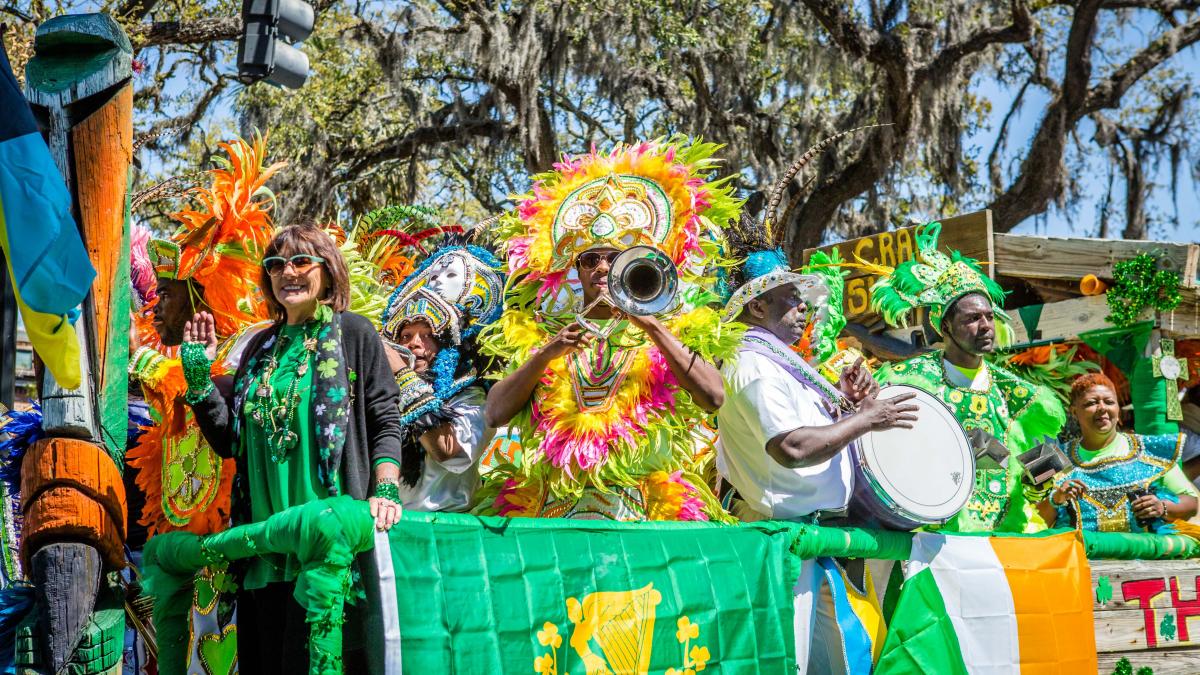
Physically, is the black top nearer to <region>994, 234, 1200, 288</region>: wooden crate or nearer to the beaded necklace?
the beaded necklace

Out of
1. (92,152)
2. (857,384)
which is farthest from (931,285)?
(92,152)

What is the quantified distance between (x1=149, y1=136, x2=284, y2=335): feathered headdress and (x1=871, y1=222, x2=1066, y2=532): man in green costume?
2.72 m

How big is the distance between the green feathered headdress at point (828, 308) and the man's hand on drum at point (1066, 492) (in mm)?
1490

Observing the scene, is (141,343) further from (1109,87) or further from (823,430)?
(1109,87)

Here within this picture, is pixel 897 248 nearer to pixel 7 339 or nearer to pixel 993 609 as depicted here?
pixel 993 609

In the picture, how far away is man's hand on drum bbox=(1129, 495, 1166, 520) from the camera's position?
20.7 feet

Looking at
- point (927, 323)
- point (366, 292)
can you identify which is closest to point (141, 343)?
point (366, 292)

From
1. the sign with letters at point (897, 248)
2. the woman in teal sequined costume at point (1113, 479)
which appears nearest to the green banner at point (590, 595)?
the woman in teal sequined costume at point (1113, 479)

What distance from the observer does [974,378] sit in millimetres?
5633

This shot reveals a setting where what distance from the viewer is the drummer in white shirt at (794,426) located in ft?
14.3

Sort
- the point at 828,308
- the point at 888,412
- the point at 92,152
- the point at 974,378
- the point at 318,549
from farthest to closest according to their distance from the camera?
the point at 974,378 → the point at 828,308 → the point at 888,412 → the point at 92,152 → the point at 318,549

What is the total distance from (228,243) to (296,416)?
1.63 meters

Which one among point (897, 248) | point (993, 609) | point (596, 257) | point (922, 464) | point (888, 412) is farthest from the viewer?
point (897, 248)

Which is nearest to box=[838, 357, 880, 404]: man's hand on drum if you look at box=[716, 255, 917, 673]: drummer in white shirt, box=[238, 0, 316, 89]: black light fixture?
box=[716, 255, 917, 673]: drummer in white shirt
